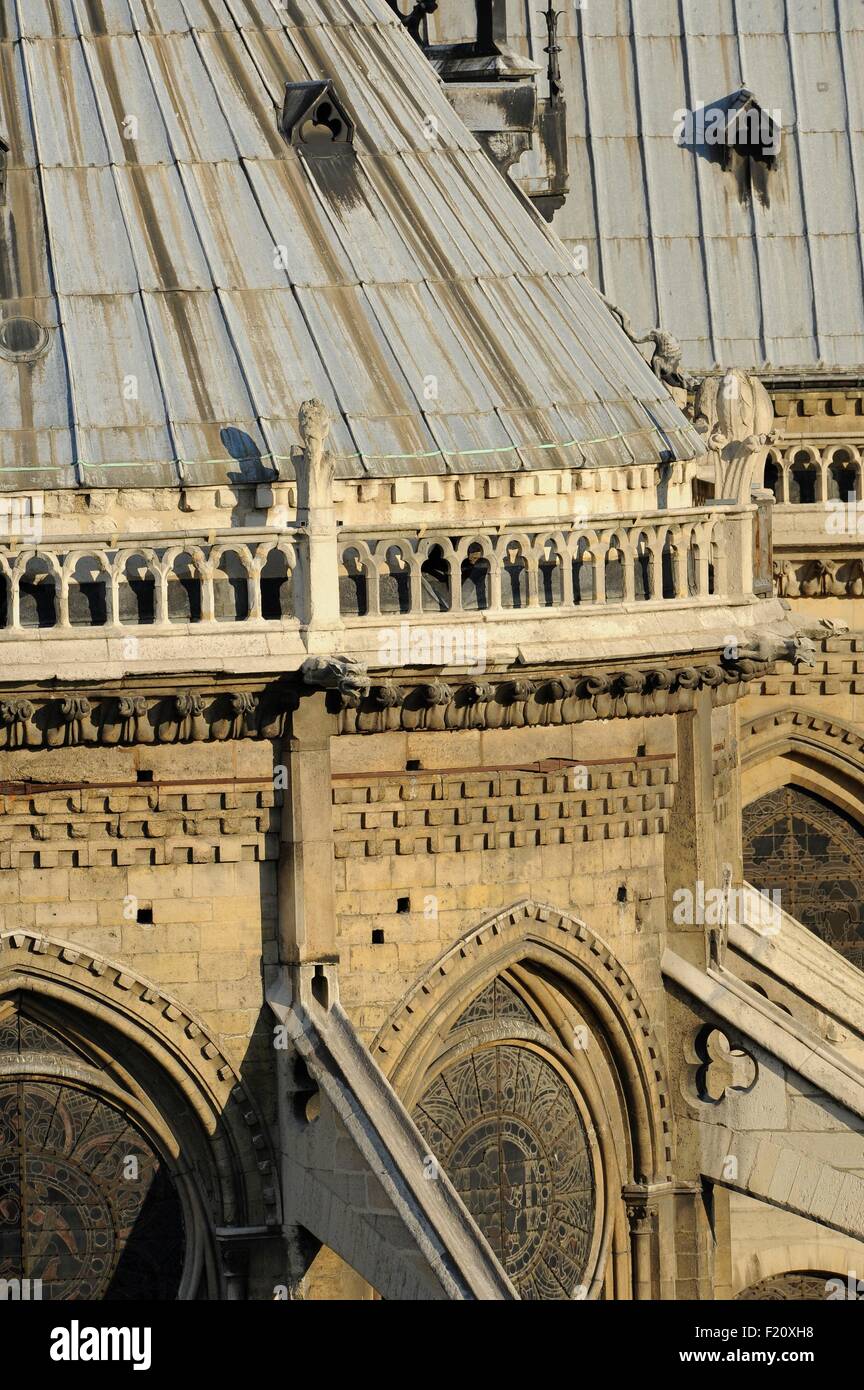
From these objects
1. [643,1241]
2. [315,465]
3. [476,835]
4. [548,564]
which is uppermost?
[315,465]

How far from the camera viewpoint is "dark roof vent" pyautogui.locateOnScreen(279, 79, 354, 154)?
106 ft

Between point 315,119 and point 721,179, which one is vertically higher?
point 721,179

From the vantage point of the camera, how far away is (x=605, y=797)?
3194 cm

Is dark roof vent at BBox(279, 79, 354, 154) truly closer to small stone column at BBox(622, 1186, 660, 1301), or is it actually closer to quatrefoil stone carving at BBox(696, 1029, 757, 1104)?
quatrefoil stone carving at BBox(696, 1029, 757, 1104)

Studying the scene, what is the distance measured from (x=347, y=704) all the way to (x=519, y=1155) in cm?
430

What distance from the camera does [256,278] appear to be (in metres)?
31.6

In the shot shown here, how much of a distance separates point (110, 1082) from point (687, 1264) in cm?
541

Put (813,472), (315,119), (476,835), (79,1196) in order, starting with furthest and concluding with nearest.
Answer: (813,472)
(315,119)
(476,835)
(79,1196)

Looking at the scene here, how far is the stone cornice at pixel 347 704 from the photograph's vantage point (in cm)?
2920

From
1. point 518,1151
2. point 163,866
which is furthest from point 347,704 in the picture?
point 518,1151

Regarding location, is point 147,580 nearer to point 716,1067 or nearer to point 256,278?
point 256,278

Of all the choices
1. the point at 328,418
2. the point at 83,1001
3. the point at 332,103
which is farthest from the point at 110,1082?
the point at 332,103

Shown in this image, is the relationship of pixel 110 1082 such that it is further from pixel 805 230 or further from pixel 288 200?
pixel 805 230

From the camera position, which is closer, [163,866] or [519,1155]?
[163,866]
